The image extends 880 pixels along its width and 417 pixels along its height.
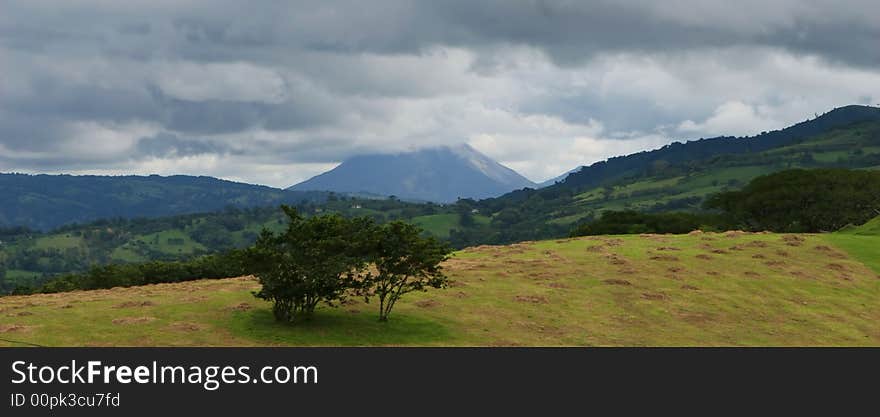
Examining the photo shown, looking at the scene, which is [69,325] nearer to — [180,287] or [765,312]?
[180,287]

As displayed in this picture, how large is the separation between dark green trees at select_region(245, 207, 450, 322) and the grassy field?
2.11 metres

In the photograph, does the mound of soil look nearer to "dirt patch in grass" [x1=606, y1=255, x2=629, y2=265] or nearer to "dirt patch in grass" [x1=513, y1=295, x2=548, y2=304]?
"dirt patch in grass" [x1=513, y1=295, x2=548, y2=304]

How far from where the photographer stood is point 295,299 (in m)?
40.5

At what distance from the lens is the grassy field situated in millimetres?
39094

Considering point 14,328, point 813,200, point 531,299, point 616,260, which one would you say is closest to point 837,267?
point 616,260

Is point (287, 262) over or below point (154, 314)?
over

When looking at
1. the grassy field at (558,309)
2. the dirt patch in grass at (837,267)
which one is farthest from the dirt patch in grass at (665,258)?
the dirt patch in grass at (837,267)

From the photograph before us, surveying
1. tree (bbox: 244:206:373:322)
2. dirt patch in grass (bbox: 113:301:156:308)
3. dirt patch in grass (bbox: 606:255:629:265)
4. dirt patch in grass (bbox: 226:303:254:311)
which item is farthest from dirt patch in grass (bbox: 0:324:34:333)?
dirt patch in grass (bbox: 606:255:629:265)

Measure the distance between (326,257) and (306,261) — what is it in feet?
3.73

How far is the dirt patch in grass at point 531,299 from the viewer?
49562mm

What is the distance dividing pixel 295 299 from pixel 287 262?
8.32ft

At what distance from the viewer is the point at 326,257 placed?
130ft

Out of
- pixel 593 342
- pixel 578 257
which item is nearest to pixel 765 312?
pixel 593 342
